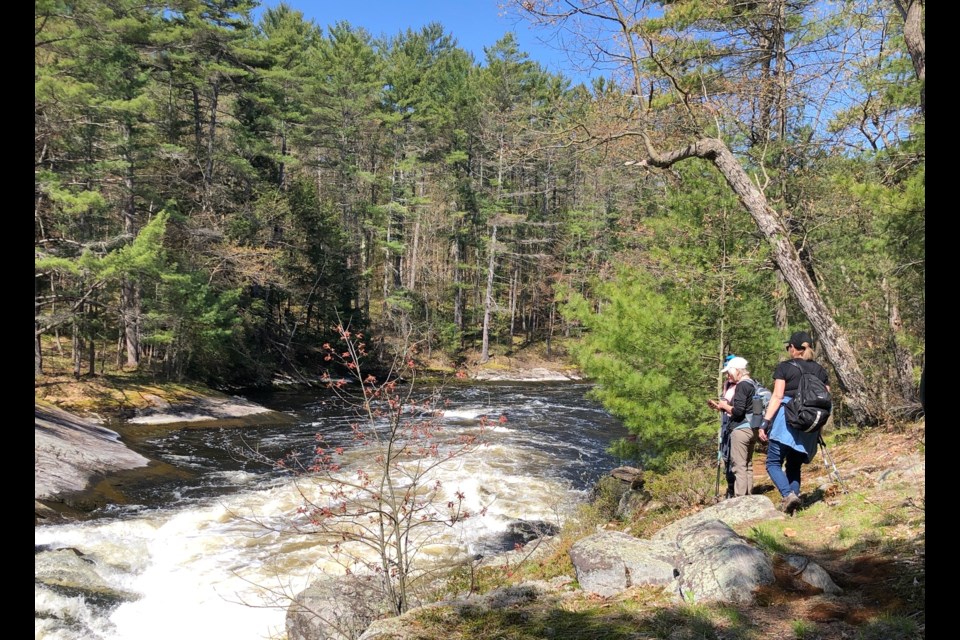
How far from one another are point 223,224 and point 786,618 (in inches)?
1014

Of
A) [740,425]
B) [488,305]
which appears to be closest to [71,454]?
[740,425]

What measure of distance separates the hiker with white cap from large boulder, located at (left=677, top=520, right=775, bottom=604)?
226 cm

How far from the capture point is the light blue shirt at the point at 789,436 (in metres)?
6.04

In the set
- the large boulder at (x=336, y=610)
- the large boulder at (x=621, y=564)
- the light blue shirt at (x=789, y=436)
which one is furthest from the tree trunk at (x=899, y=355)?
the large boulder at (x=336, y=610)

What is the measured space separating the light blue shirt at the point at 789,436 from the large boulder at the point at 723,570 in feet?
6.64

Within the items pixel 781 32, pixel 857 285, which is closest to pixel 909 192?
pixel 857 285

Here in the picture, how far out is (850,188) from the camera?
788cm

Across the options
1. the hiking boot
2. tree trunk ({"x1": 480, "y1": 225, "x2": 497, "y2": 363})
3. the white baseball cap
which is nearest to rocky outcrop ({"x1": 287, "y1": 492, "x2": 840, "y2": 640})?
the hiking boot

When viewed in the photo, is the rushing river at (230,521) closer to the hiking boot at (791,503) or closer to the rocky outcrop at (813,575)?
the rocky outcrop at (813,575)

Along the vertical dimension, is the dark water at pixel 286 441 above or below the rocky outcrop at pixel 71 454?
below

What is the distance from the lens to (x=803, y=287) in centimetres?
847

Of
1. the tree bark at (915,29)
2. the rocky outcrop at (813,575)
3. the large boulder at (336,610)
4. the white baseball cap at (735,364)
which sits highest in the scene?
the tree bark at (915,29)

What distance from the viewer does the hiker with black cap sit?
599cm
